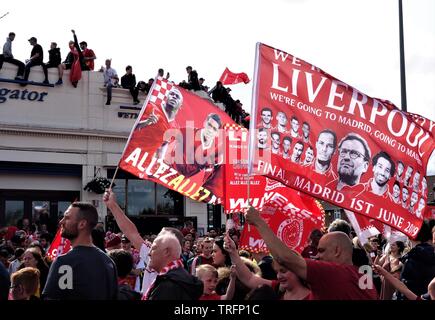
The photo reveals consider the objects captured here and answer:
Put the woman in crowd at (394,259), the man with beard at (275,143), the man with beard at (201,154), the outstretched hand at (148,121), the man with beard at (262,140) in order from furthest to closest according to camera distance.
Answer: the man with beard at (201,154) → the outstretched hand at (148,121) → the woman in crowd at (394,259) → the man with beard at (275,143) → the man with beard at (262,140)

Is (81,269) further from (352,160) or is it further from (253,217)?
(352,160)

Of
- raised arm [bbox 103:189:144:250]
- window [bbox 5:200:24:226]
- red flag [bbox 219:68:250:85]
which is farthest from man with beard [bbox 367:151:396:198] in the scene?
red flag [bbox 219:68:250:85]

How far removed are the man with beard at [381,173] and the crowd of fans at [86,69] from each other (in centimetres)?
1756

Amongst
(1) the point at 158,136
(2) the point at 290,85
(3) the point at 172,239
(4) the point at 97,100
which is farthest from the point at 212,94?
(3) the point at 172,239

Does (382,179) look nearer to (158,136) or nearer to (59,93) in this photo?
(158,136)

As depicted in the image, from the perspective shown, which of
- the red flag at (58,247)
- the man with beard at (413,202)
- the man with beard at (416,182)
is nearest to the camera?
the man with beard at (413,202)

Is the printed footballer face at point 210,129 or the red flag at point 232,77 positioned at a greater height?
the red flag at point 232,77

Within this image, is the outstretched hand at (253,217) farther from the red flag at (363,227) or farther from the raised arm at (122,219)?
the raised arm at (122,219)

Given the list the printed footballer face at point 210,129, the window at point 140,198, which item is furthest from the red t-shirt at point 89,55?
the printed footballer face at point 210,129

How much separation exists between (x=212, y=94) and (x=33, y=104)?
7620 millimetres

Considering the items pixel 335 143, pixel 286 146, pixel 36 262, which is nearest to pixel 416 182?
pixel 335 143

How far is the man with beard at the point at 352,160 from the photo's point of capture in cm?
674

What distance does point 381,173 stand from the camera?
690cm

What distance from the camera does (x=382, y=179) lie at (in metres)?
6.90
